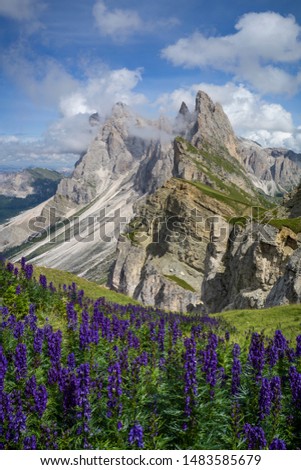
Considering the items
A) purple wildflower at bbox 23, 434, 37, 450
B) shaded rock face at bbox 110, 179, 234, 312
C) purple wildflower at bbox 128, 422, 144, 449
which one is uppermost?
purple wildflower at bbox 128, 422, 144, 449

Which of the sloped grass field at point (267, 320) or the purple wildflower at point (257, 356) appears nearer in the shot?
the purple wildflower at point (257, 356)

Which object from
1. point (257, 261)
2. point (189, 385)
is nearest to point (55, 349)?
point (189, 385)

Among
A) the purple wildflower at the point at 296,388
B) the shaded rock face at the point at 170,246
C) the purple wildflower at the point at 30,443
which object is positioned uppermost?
the purple wildflower at the point at 296,388

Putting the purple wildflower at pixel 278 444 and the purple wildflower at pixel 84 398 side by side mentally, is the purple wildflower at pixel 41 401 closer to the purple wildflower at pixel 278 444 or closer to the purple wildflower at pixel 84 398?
the purple wildflower at pixel 84 398

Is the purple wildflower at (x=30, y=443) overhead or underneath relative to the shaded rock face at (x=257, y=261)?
overhead

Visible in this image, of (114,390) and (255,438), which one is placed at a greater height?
(114,390)

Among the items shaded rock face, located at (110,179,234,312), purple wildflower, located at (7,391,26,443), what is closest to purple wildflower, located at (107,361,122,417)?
purple wildflower, located at (7,391,26,443)

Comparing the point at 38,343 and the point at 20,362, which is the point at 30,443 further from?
the point at 38,343

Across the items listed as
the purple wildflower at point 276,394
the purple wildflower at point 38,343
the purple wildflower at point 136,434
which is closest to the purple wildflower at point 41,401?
the purple wildflower at point 136,434

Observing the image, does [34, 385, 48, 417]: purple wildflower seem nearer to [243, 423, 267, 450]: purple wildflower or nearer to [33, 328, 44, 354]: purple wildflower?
[33, 328, 44, 354]: purple wildflower

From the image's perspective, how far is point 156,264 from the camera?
116500 millimetres

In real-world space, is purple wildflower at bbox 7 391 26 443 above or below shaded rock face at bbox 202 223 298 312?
above

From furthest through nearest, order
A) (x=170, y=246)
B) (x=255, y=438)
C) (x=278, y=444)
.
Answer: (x=170, y=246)
(x=255, y=438)
(x=278, y=444)
